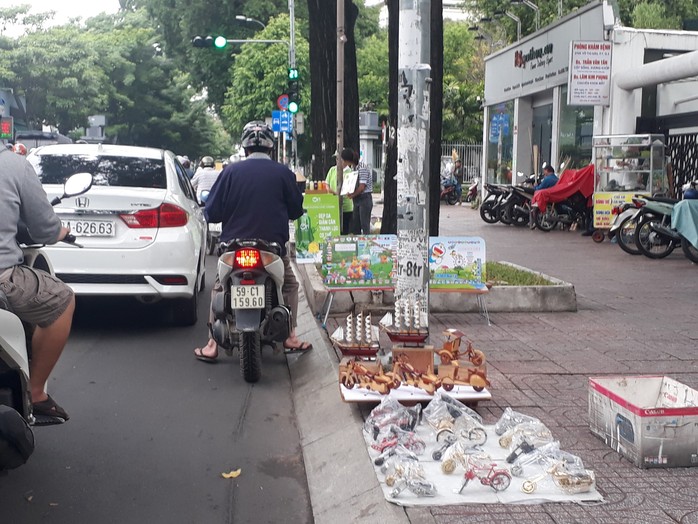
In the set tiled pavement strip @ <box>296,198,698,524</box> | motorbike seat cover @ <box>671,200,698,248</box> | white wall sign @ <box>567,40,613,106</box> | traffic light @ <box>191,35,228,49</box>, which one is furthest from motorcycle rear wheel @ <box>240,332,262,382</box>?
traffic light @ <box>191,35,228,49</box>

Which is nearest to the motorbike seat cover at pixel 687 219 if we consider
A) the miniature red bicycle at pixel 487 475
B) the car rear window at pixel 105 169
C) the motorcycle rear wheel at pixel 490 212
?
the car rear window at pixel 105 169

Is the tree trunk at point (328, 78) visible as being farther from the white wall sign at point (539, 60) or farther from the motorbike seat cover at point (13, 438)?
the motorbike seat cover at point (13, 438)

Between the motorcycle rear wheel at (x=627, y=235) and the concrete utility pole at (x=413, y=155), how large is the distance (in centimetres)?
942

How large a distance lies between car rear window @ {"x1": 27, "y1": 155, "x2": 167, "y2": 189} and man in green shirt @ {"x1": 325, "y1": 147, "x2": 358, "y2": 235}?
5.06 m

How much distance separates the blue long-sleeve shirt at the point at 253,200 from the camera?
6703 millimetres

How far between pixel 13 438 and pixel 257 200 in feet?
11.7

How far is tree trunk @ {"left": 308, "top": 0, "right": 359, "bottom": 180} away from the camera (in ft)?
50.5

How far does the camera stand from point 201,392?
255 inches

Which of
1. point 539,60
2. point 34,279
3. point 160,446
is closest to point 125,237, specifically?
point 160,446

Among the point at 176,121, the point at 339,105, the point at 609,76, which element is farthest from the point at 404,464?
the point at 176,121

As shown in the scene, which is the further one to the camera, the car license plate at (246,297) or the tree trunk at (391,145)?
the tree trunk at (391,145)

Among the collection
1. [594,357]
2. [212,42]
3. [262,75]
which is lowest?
[594,357]

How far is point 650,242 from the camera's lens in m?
14.7

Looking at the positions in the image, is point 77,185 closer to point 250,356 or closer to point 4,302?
point 4,302
